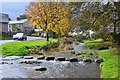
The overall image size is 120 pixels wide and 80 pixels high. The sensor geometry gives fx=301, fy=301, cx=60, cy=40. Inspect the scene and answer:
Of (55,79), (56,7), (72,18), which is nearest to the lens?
(55,79)

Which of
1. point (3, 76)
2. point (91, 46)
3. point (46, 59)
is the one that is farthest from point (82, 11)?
point (91, 46)

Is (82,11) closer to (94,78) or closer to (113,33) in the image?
(113,33)

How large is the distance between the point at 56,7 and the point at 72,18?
14154 millimetres

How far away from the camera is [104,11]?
15.9m

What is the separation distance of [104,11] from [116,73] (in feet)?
19.9

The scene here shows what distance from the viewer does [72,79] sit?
1198cm

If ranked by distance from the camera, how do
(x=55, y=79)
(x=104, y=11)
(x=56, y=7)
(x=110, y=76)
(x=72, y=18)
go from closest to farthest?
(x=110, y=76), (x=55, y=79), (x=104, y=11), (x=72, y=18), (x=56, y=7)

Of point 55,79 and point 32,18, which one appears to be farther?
point 32,18

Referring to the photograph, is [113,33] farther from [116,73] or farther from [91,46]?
[91,46]

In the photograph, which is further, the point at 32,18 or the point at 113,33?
the point at 32,18

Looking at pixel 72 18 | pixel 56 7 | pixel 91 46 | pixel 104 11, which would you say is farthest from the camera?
pixel 56 7

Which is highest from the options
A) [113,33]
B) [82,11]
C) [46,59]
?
[82,11]

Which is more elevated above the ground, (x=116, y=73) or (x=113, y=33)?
(x=113, y=33)

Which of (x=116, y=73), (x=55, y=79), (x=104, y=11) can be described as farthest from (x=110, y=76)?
(x=104, y=11)
